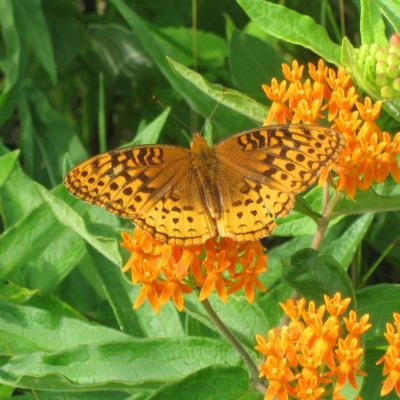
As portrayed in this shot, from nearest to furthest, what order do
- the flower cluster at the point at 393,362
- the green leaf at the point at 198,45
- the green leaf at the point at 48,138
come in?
the flower cluster at the point at 393,362, the green leaf at the point at 48,138, the green leaf at the point at 198,45

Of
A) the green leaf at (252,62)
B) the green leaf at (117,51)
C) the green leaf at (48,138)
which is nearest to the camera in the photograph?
the green leaf at (252,62)

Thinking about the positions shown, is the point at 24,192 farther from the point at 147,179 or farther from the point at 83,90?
the point at 83,90

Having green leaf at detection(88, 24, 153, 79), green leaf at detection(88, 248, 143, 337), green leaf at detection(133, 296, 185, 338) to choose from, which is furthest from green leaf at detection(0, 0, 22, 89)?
green leaf at detection(133, 296, 185, 338)

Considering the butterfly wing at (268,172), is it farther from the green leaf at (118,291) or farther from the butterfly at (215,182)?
the green leaf at (118,291)

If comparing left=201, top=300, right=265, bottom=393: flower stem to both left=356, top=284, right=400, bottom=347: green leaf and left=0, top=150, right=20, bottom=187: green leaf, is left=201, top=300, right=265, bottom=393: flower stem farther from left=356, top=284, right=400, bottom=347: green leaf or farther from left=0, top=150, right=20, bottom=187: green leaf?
left=0, top=150, right=20, bottom=187: green leaf

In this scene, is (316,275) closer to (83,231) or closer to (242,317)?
(242,317)

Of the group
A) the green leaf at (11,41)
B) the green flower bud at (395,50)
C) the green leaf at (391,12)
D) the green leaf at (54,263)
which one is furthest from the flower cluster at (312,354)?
the green leaf at (11,41)

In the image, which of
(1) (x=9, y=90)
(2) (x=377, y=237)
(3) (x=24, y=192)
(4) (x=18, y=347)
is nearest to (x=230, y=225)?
(4) (x=18, y=347)

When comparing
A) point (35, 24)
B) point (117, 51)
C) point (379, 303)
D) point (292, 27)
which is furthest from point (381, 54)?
point (117, 51)
